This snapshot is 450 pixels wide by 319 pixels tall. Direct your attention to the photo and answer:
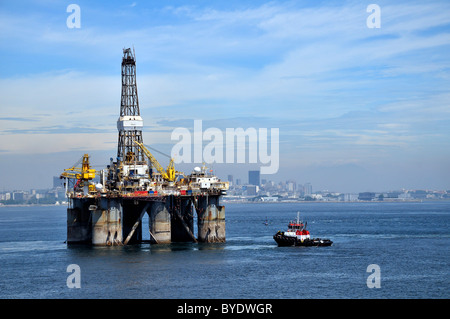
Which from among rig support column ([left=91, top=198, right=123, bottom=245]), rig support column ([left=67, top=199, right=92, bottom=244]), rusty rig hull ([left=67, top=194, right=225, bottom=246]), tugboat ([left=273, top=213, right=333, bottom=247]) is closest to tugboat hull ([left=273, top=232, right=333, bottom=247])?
tugboat ([left=273, top=213, right=333, bottom=247])

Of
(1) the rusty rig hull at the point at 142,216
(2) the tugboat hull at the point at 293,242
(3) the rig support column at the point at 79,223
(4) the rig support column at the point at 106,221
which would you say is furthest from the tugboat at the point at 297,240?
(3) the rig support column at the point at 79,223

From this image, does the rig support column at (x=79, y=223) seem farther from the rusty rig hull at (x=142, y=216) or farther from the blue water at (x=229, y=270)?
the blue water at (x=229, y=270)

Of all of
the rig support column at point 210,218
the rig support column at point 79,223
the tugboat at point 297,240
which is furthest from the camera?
the rig support column at point 79,223

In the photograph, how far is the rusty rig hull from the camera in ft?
276

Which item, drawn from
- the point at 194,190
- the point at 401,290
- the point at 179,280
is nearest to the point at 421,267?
the point at 401,290

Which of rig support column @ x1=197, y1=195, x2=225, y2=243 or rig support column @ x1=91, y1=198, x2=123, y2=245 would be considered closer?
rig support column @ x1=91, y1=198, x2=123, y2=245

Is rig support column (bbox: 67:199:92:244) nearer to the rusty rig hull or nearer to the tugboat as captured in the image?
the rusty rig hull

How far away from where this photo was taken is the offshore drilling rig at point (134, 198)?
8462 cm

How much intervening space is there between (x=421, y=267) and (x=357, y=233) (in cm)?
4585

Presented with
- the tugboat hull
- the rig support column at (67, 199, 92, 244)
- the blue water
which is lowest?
the blue water

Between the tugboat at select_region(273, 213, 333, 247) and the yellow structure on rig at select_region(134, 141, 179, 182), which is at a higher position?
the yellow structure on rig at select_region(134, 141, 179, 182)

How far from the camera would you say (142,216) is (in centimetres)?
8812

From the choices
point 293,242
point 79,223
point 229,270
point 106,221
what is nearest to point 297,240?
point 293,242

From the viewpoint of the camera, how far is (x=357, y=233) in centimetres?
11356
